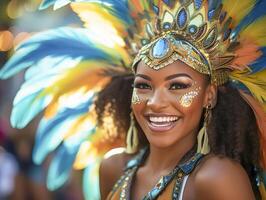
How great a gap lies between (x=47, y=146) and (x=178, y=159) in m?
0.92

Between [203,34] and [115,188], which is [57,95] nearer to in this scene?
[115,188]

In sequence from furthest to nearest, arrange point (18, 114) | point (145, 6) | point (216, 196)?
point (18, 114) → point (145, 6) → point (216, 196)

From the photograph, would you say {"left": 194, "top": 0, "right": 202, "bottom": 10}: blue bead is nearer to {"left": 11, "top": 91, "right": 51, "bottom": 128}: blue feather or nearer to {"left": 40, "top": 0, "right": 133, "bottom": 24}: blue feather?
{"left": 40, "top": 0, "right": 133, "bottom": 24}: blue feather

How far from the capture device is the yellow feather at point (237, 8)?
10.9ft

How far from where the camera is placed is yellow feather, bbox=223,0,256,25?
333cm

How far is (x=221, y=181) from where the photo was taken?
3.12 metres

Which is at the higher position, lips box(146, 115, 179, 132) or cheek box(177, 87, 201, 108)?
cheek box(177, 87, 201, 108)

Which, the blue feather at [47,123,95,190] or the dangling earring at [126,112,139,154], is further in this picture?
the blue feather at [47,123,95,190]

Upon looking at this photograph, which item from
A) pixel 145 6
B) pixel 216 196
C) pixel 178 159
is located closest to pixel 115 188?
pixel 178 159

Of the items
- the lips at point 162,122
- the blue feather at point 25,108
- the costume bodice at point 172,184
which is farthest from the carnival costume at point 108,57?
the costume bodice at point 172,184

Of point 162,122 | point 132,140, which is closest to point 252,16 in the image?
point 162,122

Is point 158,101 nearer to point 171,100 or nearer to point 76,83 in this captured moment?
point 171,100

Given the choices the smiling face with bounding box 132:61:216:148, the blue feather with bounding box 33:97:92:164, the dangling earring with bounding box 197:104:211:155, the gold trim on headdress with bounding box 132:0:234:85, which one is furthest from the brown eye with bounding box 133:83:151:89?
the blue feather with bounding box 33:97:92:164

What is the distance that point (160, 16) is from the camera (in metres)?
3.51
